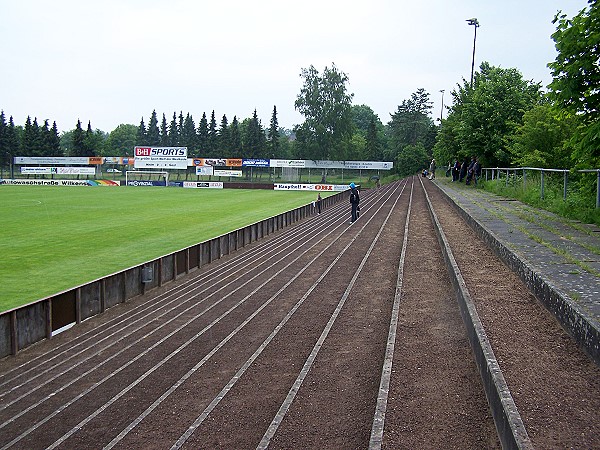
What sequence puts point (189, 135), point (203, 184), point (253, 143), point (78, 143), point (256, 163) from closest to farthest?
1. point (203, 184)
2. point (256, 163)
3. point (253, 143)
4. point (78, 143)
5. point (189, 135)

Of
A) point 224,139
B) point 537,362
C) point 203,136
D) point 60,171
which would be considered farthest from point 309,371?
point 203,136

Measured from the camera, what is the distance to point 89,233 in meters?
30.1

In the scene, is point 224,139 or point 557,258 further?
point 224,139

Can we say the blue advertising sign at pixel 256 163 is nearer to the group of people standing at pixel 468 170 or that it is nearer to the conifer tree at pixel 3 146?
the group of people standing at pixel 468 170

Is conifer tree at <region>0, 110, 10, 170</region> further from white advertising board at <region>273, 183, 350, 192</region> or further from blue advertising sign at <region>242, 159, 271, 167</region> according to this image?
white advertising board at <region>273, 183, 350, 192</region>

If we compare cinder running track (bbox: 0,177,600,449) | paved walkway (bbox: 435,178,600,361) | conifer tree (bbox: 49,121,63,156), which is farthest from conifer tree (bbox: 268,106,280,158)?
cinder running track (bbox: 0,177,600,449)

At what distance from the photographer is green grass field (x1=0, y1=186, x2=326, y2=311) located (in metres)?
19.1

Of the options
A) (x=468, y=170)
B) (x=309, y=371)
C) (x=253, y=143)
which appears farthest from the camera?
(x=253, y=143)

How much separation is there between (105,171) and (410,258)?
287 ft

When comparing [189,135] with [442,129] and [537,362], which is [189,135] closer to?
[442,129]

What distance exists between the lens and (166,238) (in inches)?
1126

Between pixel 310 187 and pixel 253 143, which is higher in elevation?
pixel 253 143

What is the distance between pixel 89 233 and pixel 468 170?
27284mm

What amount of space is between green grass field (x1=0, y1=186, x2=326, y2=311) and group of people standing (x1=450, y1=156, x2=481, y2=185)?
1440 centimetres
